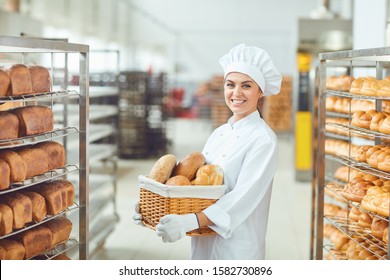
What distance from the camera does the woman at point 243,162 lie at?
8.60 ft

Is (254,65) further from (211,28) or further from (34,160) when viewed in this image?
(211,28)

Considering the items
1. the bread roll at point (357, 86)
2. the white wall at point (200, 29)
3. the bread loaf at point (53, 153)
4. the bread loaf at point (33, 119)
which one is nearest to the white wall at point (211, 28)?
the white wall at point (200, 29)

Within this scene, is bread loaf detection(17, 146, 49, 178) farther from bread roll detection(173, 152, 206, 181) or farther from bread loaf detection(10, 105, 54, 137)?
bread roll detection(173, 152, 206, 181)

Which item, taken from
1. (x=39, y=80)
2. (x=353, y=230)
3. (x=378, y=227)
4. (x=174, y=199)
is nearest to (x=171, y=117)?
(x=353, y=230)

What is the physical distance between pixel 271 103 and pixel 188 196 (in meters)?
13.9

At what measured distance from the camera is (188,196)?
253cm

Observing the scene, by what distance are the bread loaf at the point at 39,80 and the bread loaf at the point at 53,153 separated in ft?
0.83

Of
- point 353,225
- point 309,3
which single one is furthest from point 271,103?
point 353,225

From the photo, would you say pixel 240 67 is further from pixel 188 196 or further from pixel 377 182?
pixel 377 182

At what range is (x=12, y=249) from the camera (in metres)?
2.71

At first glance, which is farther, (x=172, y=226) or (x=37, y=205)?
(x=37, y=205)

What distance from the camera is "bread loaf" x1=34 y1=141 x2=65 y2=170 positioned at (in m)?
2.99

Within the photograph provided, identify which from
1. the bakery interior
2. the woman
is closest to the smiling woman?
the woman

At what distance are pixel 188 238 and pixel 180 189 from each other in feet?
10.7
